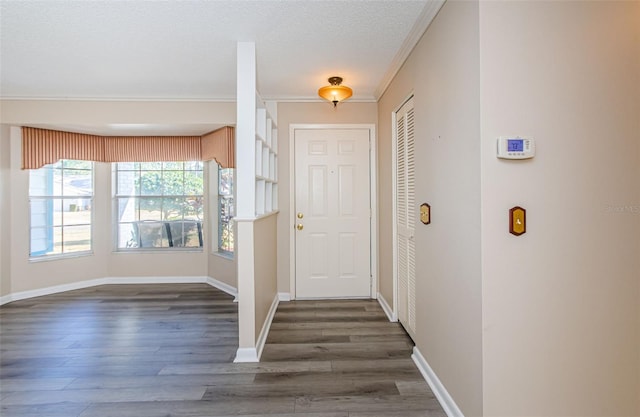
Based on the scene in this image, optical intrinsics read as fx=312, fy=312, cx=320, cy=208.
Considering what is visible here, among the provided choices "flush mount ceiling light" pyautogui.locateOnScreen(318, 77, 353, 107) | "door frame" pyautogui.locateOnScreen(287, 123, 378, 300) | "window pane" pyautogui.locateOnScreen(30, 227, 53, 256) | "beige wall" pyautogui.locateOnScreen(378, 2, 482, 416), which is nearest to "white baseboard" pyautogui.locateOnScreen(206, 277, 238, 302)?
"door frame" pyautogui.locateOnScreen(287, 123, 378, 300)

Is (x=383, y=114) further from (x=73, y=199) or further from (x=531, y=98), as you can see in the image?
(x=73, y=199)

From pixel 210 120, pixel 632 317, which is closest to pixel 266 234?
pixel 210 120

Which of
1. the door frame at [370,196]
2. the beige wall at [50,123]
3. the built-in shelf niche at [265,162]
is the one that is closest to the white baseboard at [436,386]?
the door frame at [370,196]

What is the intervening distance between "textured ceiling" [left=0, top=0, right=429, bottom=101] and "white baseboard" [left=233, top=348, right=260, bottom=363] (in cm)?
231

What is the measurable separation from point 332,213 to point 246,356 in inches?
74.1

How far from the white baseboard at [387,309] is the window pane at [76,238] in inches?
162

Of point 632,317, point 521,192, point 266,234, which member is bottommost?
point 632,317

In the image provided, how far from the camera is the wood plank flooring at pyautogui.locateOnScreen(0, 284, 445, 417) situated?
183 centimetres

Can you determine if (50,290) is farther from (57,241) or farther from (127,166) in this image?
(127,166)

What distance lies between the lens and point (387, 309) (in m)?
→ 3.20

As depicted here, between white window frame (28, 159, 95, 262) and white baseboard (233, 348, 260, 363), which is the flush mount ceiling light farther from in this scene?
white window frame (28, 159, 95, 262)

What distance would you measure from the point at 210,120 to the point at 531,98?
3.31m

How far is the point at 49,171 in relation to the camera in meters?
4.18

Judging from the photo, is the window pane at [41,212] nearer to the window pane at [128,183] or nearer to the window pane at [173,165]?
the window pane at [128,183]
